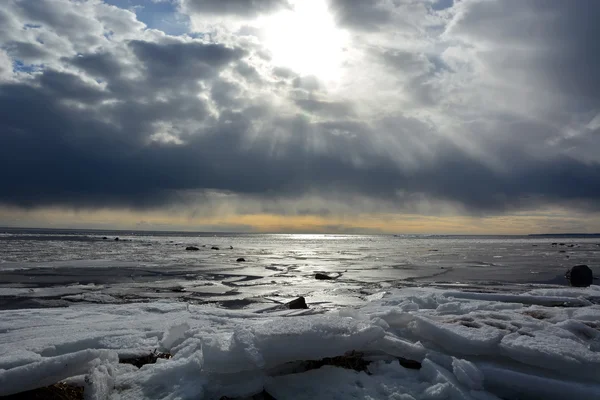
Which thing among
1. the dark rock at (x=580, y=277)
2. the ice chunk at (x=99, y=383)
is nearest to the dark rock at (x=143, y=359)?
the ice chunk at (x=99, y=383)

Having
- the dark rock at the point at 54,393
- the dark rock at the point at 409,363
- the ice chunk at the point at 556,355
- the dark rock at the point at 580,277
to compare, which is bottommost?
the dark rock at the point at 580,277

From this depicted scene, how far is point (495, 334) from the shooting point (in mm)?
4555

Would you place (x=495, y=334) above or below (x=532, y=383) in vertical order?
above

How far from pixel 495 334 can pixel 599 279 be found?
13.3 metres

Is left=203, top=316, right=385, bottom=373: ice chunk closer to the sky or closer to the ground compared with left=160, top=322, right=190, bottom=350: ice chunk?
closer to the sky

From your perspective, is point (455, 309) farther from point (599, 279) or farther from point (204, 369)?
point (599, 279)

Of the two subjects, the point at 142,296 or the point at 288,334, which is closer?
the point at 288,334

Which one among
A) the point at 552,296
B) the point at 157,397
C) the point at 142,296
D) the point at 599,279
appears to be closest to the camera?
the point at 157,397

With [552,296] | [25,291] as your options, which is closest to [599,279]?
[552,296]

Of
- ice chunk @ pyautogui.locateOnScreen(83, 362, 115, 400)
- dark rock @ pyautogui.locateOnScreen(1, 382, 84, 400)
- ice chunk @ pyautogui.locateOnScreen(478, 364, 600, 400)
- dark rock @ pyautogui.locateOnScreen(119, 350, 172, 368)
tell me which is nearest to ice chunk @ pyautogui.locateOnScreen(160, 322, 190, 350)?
dark rock @ pyautogui.locateOnScreen(119, 350, 172, 368)

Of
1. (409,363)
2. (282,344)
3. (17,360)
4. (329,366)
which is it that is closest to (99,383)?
(17,360)

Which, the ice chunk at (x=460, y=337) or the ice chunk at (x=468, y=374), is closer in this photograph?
the ice chunk at (x=468, y=374)

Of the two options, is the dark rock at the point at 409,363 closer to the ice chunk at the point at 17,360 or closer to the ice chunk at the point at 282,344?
the ice chunk at the point at 282,344

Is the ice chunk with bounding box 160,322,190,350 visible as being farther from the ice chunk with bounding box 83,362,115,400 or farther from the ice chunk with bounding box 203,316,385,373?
the ice chunk with bounding box 203,316,385,373
